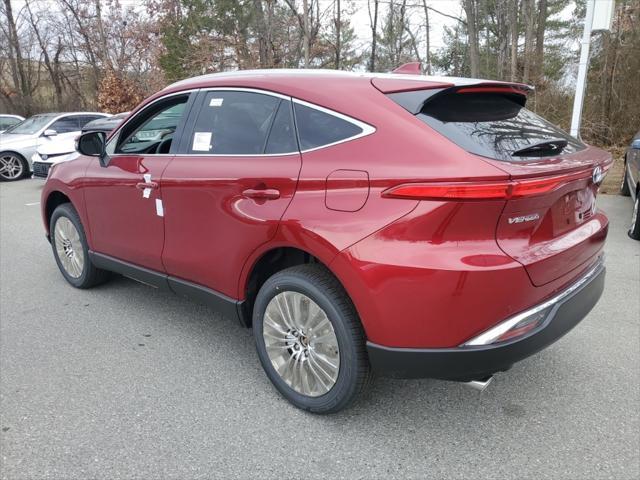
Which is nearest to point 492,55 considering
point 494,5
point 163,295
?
point 494,5

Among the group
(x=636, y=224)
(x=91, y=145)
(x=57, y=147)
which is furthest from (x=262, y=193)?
(x=57, y=147)

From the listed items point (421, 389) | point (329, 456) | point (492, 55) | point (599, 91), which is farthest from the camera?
point (492, 55)

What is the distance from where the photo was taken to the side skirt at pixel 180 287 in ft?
9.75

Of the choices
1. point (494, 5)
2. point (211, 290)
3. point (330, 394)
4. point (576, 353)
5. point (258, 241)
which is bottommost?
point (576, 353)

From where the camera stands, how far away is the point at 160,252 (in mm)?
3389

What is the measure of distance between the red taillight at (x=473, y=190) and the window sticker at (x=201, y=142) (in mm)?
1401

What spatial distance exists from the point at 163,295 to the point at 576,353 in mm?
3284

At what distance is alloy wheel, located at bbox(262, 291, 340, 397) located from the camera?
251 centimetres

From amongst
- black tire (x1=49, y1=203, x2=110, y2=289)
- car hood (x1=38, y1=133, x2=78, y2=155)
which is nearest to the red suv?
black tire (x1=49, y1=203, x2=110, y2=289)

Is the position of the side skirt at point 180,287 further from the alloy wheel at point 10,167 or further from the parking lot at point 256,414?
the alloy wheel at point 10,167

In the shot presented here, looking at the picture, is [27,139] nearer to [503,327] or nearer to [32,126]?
[32,126]

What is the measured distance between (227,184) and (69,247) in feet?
8.26

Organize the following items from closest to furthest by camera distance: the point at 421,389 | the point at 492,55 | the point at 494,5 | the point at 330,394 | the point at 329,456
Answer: the point at 329,456, the point at 330,394, the point at 421,389, the point at 494,5, the point at 492,55

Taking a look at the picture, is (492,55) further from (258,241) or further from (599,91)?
(258,241)
